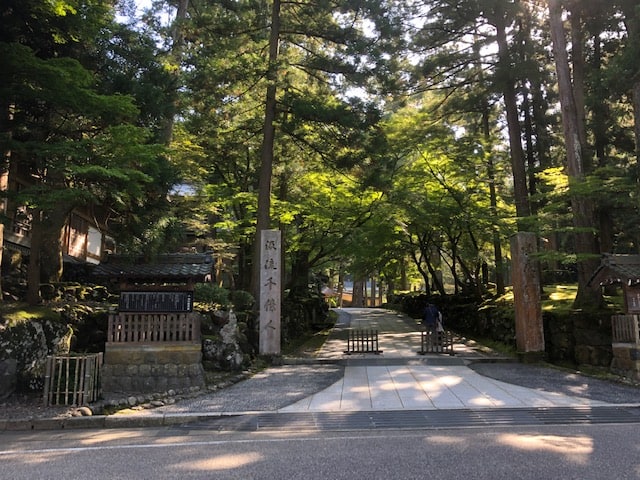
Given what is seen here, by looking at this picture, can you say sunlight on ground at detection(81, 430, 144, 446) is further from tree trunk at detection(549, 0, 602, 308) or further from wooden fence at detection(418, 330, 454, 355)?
tree trunk at detection(549, 0, 602, 308)

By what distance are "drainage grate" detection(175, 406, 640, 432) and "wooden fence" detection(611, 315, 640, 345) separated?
3298mm

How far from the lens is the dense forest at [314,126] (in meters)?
10.3

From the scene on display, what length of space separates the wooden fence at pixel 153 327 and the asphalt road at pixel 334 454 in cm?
353

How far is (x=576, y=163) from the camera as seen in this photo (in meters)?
14.3

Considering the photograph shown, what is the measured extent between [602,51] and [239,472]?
19826 millimetres

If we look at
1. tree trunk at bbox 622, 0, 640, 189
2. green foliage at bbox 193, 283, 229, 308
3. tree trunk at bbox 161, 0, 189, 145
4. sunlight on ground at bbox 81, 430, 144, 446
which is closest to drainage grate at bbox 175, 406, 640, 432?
sunlight on ground at bbox 81, 430, 144, 446

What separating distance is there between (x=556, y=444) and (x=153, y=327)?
8.64m

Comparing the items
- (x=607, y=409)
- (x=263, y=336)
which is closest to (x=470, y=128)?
(x=263, y=336)

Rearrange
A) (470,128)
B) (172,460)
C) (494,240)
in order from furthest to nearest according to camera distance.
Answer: (470,128) < (494,240) < (172,460)

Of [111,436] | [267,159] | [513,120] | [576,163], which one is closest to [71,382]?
[111,436]

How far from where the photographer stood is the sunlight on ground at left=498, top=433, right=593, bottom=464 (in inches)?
235

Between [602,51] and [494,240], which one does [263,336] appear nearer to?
[494,240]

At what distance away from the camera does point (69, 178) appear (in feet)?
35.8

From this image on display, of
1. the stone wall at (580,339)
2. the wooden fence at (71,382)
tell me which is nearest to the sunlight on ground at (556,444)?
the wooden fence at (71,382)
